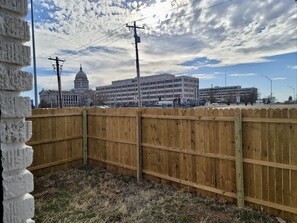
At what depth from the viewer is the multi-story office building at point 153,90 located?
62.8 meters

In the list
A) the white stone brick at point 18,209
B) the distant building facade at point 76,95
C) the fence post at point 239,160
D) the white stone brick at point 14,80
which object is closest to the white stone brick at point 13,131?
the white stone brick at point 14,80

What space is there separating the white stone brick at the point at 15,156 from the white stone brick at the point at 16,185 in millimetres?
51

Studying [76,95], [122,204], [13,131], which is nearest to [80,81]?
[76,95]

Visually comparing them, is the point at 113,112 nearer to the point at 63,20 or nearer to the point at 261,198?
the point at 261,198

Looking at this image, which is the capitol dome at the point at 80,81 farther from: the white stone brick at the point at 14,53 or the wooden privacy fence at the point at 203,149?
the white stone brick at the point at 14,53

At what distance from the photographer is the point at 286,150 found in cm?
376

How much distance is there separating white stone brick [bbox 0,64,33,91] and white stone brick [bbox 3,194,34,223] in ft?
1.94

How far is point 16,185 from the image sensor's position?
1.33 metres

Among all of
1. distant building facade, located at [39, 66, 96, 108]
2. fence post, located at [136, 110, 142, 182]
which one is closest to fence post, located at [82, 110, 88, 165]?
fence post, located at [136, 110, 142, 182]

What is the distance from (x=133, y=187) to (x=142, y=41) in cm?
1706

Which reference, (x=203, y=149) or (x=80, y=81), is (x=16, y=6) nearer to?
(x=203, y=149)

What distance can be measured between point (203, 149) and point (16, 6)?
4.12 meters

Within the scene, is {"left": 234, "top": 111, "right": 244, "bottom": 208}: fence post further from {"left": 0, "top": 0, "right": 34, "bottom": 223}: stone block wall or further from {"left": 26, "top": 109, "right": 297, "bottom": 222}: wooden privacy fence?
{"left": 0, "top": 0, "right": 34, "bottom": 223}: stone block wall

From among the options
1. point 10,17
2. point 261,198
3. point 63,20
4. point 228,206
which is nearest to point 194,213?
point 228,206
